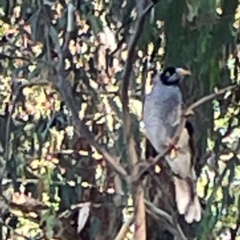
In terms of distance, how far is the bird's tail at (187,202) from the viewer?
310 cm

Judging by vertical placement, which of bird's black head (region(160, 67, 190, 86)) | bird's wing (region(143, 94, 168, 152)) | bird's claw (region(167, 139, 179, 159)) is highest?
bird's black head (region(160, 67, 190, 86))

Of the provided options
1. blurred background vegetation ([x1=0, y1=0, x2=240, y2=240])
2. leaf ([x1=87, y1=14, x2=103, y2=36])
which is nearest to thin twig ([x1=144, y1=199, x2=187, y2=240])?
blurred background vegetation ([x1=0, y1=0, x2=240, y2=240])

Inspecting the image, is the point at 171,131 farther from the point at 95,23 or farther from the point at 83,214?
the point at 95,23

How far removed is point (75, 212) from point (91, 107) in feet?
1.48

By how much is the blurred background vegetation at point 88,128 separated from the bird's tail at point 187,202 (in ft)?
0.18

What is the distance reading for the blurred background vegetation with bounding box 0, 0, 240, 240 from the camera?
268 centimetres

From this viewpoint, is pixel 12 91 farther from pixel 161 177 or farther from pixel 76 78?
pixel 161 177

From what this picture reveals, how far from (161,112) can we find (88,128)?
49 centimetres

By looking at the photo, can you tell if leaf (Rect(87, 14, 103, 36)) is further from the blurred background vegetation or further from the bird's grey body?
the bird's grey body

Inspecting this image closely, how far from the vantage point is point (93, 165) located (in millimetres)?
3168

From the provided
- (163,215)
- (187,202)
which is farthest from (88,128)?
(187,202)

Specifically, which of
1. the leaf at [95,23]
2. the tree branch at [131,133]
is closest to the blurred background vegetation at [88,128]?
the leaf at [95,23]

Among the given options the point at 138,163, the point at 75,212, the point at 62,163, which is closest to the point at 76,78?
the point at 62,163

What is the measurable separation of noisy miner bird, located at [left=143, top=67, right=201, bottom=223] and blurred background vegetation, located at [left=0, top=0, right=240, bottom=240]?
6 cm
